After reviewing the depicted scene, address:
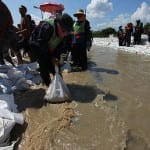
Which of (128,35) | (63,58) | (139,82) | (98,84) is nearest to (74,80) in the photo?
(98,84)

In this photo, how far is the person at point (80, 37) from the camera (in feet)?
28.8

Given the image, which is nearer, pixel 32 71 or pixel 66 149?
pixel 66 149

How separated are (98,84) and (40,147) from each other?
11.4ft

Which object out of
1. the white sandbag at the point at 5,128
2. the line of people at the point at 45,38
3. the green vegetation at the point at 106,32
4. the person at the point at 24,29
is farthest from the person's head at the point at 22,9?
the green vegetation at the point at 106,32

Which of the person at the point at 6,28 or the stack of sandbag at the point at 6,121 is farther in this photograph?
the person at the point at 6,28

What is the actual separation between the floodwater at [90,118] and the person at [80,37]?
1.70m

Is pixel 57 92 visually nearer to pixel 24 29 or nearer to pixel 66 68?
pixel 66 68

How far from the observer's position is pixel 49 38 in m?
5.96

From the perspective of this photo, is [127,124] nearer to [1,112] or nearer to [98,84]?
[1,112]

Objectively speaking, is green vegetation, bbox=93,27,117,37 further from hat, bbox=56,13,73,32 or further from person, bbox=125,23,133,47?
hat, bbox=56,13,73,32

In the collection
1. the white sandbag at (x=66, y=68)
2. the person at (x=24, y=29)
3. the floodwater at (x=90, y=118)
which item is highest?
the person at (x=24, y=29)

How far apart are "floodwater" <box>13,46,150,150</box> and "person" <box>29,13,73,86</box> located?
1.84 feet

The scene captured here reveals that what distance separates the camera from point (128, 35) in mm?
17828

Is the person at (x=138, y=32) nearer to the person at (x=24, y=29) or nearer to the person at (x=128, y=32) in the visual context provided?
the person at (x=128, y=32)
